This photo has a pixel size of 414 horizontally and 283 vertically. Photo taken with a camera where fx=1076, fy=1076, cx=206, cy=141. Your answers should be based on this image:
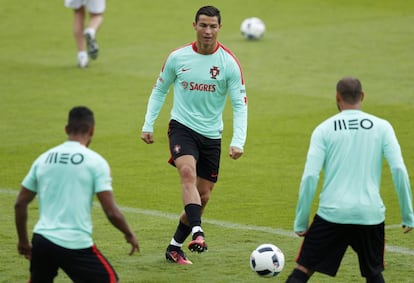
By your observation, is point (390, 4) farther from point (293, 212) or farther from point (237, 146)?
point (237, 146)

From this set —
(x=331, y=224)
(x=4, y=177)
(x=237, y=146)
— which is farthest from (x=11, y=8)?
(x=331, y=224)

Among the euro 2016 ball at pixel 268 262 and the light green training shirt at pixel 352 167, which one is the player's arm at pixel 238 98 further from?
the light green training shirt at pixel 352 167

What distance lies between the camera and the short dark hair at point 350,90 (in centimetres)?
836

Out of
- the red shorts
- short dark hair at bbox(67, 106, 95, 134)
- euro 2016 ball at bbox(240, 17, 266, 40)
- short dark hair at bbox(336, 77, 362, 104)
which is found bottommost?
the red shorts

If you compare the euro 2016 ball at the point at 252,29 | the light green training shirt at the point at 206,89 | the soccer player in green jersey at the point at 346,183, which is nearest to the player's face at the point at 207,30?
the light green training shirt at the point at 206,89

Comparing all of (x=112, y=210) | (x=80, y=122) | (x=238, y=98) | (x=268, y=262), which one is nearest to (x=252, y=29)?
(x=238, y=98)

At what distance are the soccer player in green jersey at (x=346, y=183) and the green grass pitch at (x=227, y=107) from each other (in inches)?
73.6

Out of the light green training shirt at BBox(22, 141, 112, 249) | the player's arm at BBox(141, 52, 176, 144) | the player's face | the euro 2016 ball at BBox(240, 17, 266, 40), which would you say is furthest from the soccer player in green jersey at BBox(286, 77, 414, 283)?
the euro 2016 ball at BBox(240, 17, 266, 40)

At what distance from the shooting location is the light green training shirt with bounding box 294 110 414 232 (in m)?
8.25

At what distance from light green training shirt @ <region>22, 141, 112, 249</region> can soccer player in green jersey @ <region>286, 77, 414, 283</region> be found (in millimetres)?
1639

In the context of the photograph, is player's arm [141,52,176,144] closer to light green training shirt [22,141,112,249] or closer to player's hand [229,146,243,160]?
player's hand [229,146,243,160]

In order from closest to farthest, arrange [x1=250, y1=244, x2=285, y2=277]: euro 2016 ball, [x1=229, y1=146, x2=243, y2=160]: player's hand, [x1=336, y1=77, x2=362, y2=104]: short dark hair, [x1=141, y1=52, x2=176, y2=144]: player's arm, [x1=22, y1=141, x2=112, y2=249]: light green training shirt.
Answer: [x1=22, y1=141, x2=112, y2=249]: light green training shirt, [x1=336, y1=77, x2=362, y2=104]: short dark hair, [x1=250, y1=244, x2=285, y2=277]: euro 2016 ball, [x1=229, y1=146, x2=243, y2=160]: player's hand, [x1=141, y1=52, x2=176, y2=144]: player's arm

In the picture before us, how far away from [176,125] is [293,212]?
3.02m

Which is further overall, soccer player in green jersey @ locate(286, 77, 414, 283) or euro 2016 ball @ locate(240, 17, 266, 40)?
euro 2016 ball @ locate(240, 17, 266, 40)
